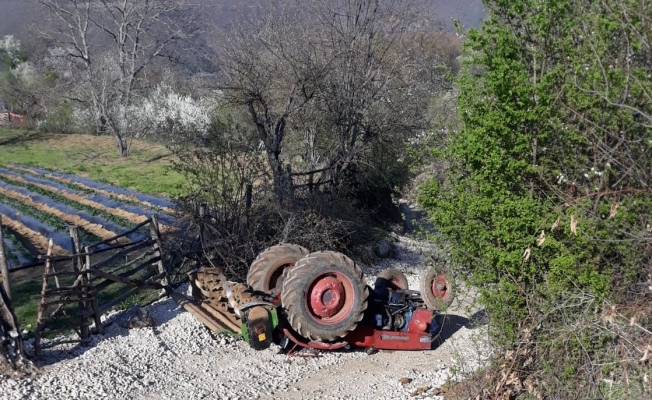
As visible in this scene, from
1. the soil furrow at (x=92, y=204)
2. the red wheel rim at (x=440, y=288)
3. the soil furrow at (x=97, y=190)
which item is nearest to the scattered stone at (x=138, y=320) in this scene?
the red wheel rim at (x=440, y=288)

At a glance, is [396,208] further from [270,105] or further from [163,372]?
[163,372]

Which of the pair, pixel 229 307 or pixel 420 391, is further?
pixel 229 307

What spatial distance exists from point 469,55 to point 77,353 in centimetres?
639

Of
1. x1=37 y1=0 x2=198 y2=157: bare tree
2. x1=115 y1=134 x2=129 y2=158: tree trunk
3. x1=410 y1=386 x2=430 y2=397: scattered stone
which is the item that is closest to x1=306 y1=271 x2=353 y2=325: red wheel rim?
x1=410 y1=386 x2=430 y2=397: scattered stone

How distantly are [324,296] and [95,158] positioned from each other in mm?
25165

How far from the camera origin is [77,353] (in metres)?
8.65

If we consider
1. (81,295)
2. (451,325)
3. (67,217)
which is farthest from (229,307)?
(67,217)

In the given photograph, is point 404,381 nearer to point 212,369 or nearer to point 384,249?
point 212,369

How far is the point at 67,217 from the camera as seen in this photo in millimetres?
17891

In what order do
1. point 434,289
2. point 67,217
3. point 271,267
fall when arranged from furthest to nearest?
point 67,217 < point 271,267 < point 434,289

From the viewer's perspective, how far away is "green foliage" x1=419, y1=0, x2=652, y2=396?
6535mm

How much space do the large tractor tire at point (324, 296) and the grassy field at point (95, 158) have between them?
13.0 metres

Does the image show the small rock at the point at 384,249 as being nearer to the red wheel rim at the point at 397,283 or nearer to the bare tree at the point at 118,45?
the red wheel rim at the point at 397,283

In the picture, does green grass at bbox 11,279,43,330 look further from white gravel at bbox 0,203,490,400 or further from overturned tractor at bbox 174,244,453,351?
overturned tractor at bbox 174,244,453,351
